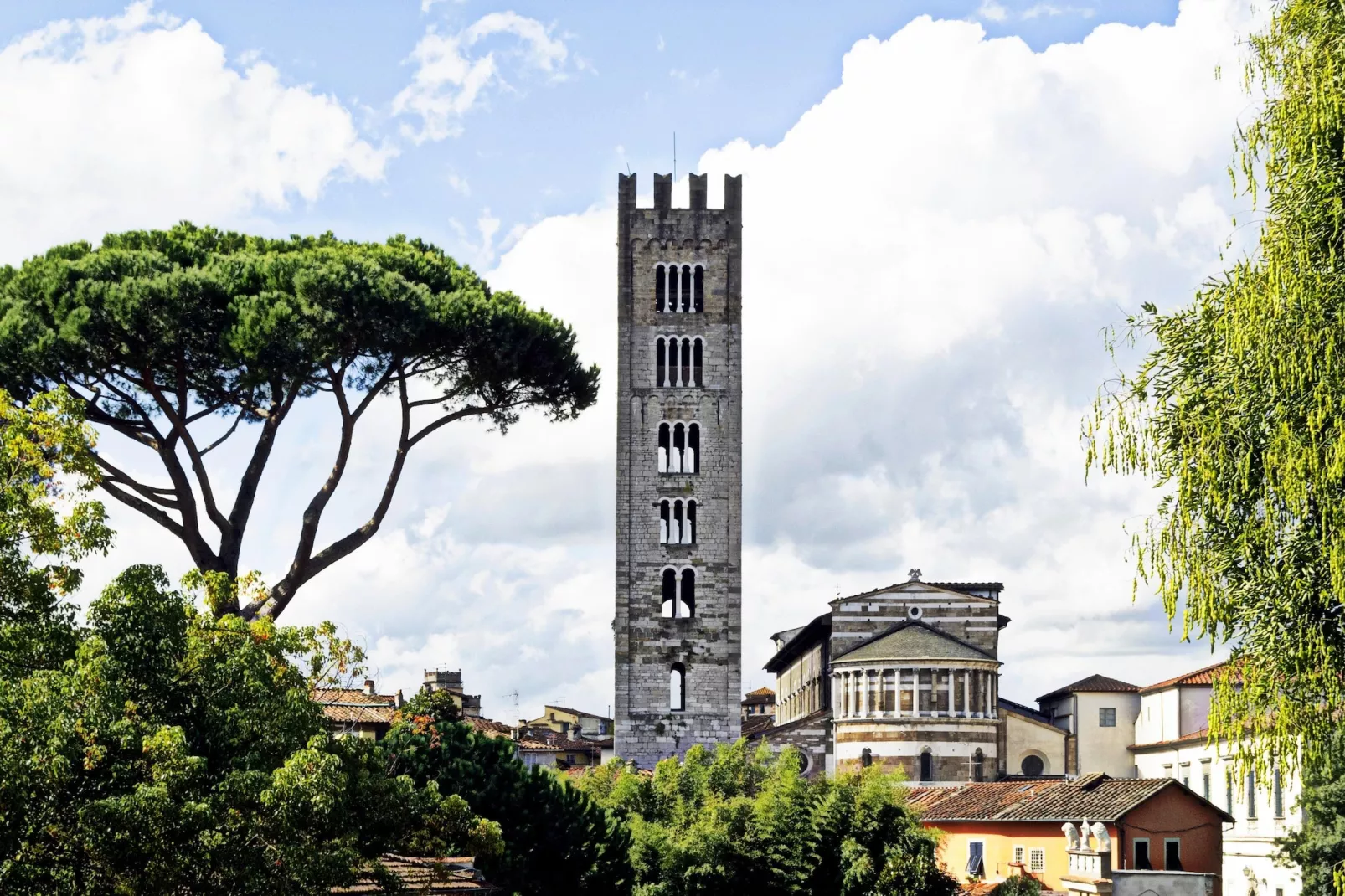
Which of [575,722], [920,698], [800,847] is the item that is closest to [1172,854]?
[800,847]

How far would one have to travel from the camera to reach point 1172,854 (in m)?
46.4

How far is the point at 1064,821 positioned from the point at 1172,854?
2.93 metres

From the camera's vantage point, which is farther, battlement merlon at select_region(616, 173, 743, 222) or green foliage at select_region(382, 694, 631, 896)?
battlement merlon at select_region(616, 173, 743, 222)

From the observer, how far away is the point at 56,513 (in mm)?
19016

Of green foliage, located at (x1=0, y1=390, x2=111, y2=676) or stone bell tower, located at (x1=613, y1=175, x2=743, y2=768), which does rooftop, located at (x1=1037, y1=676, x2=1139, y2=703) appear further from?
green foliage, located at (x1=0, y1=390, x2=111, y2=676)

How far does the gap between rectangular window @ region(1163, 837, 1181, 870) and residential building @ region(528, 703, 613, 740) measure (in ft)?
225

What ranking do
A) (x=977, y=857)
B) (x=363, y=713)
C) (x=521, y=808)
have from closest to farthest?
(x=521, y=808) → (x=363, y=713) → (x=977, y=857)

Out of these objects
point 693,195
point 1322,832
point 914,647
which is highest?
point 693,195

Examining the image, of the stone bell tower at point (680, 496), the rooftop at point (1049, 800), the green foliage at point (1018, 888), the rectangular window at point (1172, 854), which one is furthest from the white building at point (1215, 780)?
the stone bell tower at point (680, 496)

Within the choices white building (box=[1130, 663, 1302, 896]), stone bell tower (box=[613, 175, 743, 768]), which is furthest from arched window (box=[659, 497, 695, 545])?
white building (box=[1130, 663, 1302, 896])

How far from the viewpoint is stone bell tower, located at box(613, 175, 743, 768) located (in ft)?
222

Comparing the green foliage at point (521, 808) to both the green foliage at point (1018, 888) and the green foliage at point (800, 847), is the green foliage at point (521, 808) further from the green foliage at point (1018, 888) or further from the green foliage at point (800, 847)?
the green foliage at point (1018, 888)

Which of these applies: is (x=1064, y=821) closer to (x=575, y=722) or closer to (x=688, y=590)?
(x=688, y=590)

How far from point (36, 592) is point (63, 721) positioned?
6.55 ft
